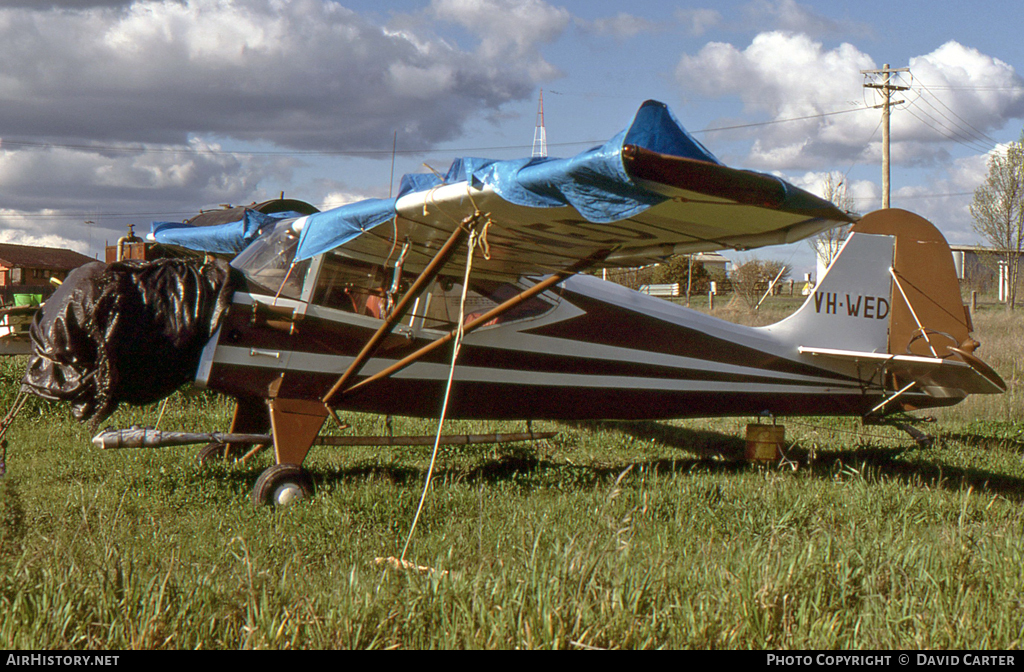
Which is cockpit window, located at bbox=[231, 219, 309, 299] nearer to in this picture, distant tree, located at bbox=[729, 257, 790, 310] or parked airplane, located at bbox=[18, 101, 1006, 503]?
parked airplane, located at bbox=[18, 101, 1006, 503]

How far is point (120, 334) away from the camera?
191 inches

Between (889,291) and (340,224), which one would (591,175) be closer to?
(340,224)

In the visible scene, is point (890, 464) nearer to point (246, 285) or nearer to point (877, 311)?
point (877, 311)

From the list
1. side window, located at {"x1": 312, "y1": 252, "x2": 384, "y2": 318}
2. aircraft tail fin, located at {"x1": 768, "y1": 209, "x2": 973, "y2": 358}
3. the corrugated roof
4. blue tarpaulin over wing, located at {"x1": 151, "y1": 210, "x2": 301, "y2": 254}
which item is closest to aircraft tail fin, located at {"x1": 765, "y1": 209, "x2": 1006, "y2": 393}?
aircraft tail fin, located at {"x1": 768, "y1": 209, "x2": 973, "y2": 358}

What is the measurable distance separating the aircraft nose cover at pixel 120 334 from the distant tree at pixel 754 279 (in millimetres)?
27751

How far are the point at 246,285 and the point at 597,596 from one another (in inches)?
152

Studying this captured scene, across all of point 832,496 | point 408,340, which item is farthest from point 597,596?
point 408,340

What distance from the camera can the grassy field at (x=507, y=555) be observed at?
2.60 m

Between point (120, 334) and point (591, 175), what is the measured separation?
3.28 m

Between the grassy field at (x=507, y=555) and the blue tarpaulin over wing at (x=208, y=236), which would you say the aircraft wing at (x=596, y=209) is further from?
the blue tarpaulin over wing at (x=208, y=236)

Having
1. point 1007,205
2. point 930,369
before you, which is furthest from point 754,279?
point 930,369

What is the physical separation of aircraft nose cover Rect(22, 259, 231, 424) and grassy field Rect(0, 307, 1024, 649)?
2.31 ft

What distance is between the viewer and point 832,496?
5234 millimetres

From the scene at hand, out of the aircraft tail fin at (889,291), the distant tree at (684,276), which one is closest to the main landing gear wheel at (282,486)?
the aircraft tail fin at (889,291)
